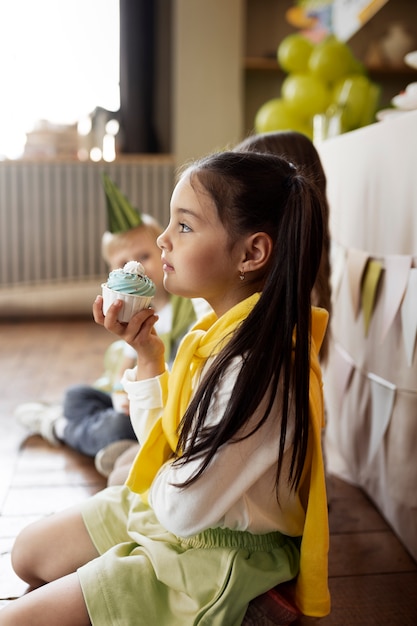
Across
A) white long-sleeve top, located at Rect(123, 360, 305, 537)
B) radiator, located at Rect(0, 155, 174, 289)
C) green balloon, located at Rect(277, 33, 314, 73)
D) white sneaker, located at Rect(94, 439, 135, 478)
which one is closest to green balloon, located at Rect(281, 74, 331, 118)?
green balloon, located at Rect(277, 33, 314, 73)

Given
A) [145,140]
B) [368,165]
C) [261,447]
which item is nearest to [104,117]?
[145,140]

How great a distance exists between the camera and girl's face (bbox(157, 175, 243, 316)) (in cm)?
87

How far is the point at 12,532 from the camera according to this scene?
4.19 ft

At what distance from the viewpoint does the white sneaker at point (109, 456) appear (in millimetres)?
1518

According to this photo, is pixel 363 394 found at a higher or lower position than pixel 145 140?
lower

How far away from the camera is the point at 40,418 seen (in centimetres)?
183

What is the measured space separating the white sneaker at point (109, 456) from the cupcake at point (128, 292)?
681 mm

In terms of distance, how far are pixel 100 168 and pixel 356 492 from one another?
2536 millimetres

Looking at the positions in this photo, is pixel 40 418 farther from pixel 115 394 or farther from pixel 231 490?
pixel 231 490

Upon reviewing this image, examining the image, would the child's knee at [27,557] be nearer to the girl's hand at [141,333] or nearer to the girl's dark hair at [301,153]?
the girl's hand at [141,333]

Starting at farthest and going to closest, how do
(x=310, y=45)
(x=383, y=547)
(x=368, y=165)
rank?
(x=310, y=45)
(x=368, y=165)
(x=383, y=547)

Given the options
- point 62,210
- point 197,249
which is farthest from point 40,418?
point 62,210

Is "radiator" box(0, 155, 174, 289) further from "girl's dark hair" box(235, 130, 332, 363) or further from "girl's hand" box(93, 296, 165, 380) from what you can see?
"girl's hand" box(93, 296, 165, 380)

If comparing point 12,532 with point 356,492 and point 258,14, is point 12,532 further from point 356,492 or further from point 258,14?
point 258,14
